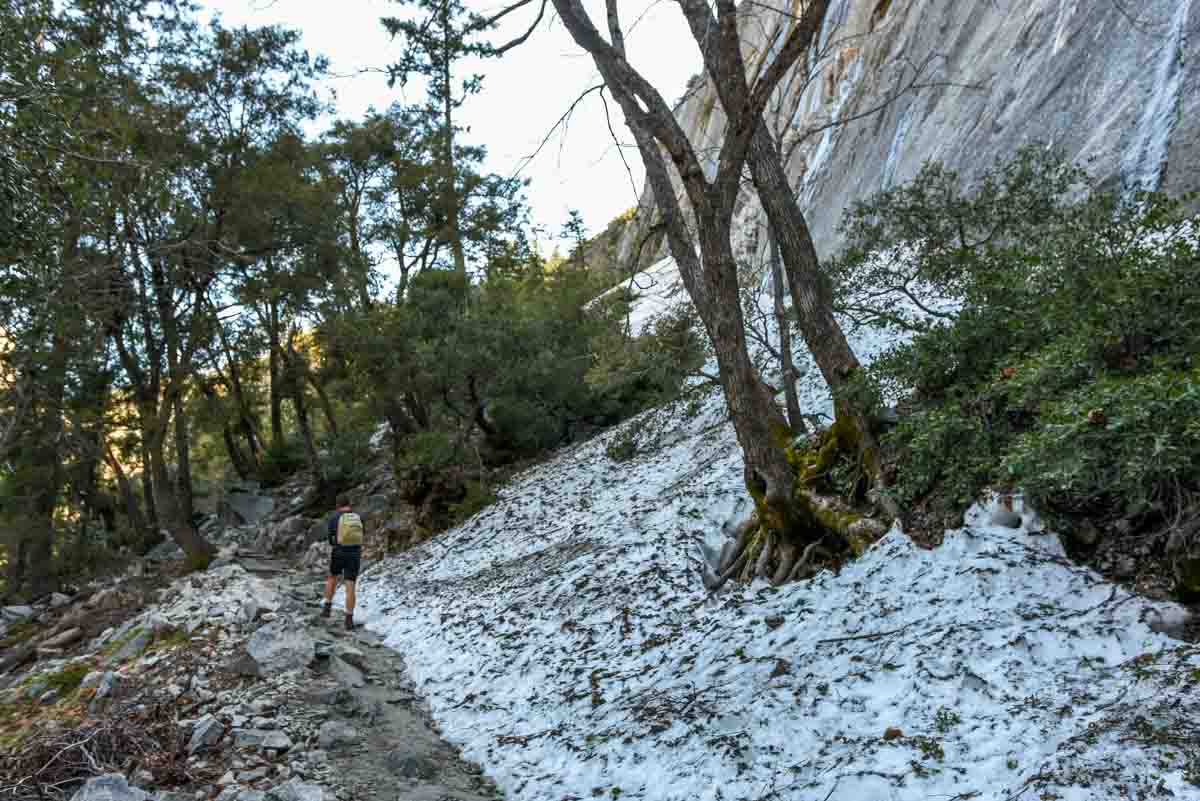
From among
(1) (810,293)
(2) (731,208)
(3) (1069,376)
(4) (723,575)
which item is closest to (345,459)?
(4) (723,575)

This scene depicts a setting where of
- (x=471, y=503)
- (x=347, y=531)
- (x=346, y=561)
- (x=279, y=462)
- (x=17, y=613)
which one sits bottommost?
(x=471, y=503)

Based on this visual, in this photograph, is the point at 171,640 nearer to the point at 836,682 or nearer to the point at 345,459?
the point at 836,682

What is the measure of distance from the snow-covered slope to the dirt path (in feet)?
0.77

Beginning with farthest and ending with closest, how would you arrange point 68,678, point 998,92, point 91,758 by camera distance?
point 998,92, point 68,678, point 91,758

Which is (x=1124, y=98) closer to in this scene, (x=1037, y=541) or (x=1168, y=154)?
(x=1168, y=154)

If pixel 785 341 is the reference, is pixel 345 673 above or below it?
below

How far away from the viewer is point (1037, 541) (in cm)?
479

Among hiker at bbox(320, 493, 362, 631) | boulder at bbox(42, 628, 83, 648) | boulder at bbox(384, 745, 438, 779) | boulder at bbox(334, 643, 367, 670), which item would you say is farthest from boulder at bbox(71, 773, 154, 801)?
boulder at bbox(42, 628, 83, 648)

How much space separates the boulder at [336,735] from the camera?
5504mm

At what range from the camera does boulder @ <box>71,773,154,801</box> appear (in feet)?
13.6

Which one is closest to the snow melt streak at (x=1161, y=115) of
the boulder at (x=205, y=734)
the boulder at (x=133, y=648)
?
the boulder at (x=205, y=734)

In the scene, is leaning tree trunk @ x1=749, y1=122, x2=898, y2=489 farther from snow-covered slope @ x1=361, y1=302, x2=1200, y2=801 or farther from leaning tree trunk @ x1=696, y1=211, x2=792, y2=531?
snow-covered slope @ x1=361, y1=302, x2=1200, y2=801

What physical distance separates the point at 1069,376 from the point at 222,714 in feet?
22.8

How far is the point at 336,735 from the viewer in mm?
5617
